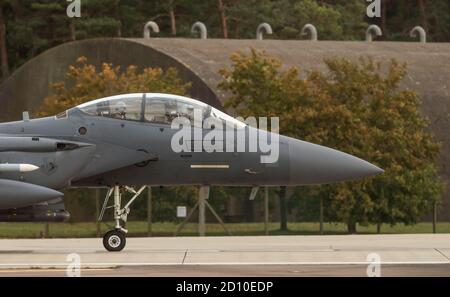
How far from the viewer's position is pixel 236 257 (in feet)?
74.3

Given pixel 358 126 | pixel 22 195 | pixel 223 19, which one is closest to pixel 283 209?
pixel 358 126

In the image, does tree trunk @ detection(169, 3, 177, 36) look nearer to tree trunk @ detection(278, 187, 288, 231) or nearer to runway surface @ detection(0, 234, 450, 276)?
tree trunk @ detection(278, 187, 288, 231)

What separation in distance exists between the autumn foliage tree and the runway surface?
787 cm

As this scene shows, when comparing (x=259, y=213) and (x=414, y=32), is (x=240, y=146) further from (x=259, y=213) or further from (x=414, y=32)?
(x=414, y=32)

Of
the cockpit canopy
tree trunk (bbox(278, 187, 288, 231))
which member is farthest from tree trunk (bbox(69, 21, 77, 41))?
the cockpit canopy

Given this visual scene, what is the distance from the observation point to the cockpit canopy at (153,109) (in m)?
24.5

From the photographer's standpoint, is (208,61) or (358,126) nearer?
(358,126)

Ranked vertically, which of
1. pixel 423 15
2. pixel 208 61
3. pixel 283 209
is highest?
pixel 423 15

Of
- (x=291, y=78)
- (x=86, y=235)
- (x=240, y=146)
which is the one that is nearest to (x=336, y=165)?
(x=240, y=146)

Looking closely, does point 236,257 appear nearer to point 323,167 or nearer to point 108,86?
point 323,167

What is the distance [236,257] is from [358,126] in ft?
52.7

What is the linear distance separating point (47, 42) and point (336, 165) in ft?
162

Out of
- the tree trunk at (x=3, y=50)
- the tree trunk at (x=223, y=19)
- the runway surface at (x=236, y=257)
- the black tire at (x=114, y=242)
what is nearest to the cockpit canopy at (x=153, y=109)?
the black tire at (x=114, y=242)

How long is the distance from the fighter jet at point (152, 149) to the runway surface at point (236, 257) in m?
1.27
